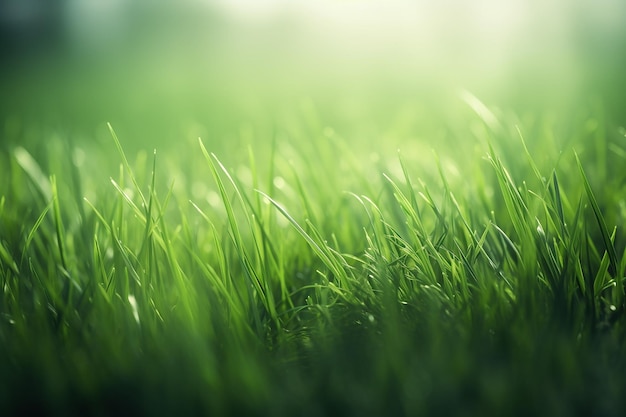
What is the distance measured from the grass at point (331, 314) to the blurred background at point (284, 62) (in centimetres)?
93

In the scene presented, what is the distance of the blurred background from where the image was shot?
7.59ft

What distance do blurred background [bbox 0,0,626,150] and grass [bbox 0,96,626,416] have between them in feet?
3.04

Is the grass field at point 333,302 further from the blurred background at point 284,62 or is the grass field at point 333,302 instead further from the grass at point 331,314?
the blurred background at point 284,62

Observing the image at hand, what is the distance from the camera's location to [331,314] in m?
0.78

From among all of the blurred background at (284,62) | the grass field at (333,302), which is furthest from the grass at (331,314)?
the blurred background at (284,62)

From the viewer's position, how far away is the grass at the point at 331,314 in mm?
597

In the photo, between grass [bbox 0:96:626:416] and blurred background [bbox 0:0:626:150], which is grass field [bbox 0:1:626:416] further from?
blurred background [bbox 0:0:626:150]

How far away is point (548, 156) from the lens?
1.08 meters

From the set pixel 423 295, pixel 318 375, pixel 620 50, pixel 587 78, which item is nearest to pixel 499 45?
pixel 620 50

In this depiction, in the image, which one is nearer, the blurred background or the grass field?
the grass field

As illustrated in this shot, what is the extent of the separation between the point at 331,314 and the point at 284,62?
2865 millimetres

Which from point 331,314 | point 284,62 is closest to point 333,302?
point 331,314

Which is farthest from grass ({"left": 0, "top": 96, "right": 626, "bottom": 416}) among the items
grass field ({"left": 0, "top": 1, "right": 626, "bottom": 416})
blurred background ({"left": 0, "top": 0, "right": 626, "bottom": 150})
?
blurred background ({"left": 0, "top": 0, "right": 626, "bottom": 150})

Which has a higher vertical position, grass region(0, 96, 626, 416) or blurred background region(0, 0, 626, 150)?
blurred background region(0, 0, 626, 150)
